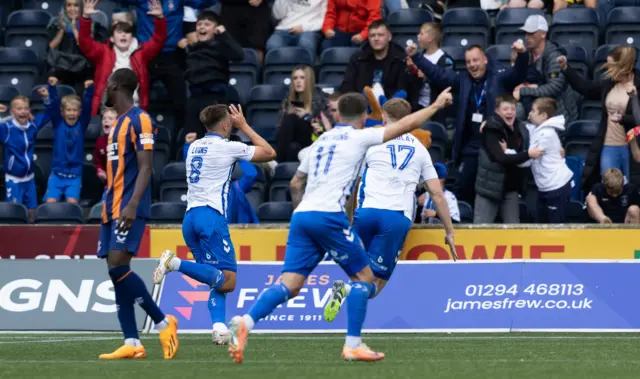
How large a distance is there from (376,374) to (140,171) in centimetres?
272

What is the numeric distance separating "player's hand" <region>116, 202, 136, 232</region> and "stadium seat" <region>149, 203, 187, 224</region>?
20.3 feet

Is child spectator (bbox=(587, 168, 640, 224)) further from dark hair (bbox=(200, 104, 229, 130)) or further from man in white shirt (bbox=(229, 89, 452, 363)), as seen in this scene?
man in white shirt (bbox=(229, 89, 452, 363))

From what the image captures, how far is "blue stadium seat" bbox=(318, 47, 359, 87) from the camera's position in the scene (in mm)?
17781

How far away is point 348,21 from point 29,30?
4.88 m

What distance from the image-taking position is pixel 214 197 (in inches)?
453

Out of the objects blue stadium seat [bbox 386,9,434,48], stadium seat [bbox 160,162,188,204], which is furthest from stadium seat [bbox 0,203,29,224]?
blue stadium seat [bbox 386,9,434,48]

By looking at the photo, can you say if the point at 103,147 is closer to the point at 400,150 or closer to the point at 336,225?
the point at 400,150

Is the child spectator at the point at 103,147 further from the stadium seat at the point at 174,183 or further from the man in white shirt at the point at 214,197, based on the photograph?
the man in white shirt at the point at 214,197

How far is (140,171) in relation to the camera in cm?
1012

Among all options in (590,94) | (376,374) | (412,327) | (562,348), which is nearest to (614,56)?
(590,94)

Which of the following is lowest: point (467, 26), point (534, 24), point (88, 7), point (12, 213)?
point (12, 213)

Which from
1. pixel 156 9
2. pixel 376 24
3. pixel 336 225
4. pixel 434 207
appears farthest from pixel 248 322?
pixel 156 9

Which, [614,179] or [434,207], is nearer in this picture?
[614,179]

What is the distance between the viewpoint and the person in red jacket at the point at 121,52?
17406mm
